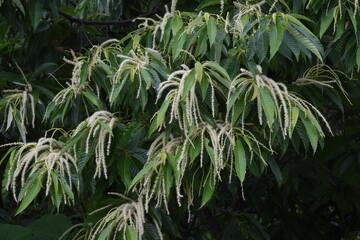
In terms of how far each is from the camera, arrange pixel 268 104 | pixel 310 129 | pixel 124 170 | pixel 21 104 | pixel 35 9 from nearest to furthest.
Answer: pixel 268 104
pixel 310 129
pixel 124 170
pixel 21 104
pixel 35 9

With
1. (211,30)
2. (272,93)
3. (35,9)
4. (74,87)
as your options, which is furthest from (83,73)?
(272,93)

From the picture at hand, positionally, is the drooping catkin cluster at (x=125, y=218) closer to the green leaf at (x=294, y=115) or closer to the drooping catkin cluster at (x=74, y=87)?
the drooping catkin cluster at (x=74, y=87)

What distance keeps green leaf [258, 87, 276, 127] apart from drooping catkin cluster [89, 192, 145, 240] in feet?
1.68

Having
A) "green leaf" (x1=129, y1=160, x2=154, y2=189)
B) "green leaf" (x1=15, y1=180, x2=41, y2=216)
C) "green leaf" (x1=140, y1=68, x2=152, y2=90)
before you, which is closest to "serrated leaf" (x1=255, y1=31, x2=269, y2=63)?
"green leaf" (x1=140, y1=68, x2=152, y2=90)

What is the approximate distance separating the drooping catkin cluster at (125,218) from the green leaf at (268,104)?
0.51m

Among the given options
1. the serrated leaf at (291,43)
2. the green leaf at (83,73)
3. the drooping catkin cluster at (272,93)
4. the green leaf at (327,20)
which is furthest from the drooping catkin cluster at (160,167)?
the green leaf at (327,20)

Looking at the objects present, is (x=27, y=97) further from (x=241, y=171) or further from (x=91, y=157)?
(x=241, y=171)

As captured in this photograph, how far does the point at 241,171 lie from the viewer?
6.35 ft

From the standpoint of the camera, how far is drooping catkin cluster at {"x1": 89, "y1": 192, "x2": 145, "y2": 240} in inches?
80.0

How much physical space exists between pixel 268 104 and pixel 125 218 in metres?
0.57

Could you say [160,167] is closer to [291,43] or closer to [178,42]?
[178,42]

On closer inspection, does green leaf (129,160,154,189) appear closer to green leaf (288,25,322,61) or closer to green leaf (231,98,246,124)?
green leaf (231,98,246,124)

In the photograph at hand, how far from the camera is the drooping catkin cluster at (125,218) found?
80.0 inches

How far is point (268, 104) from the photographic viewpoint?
190cm
